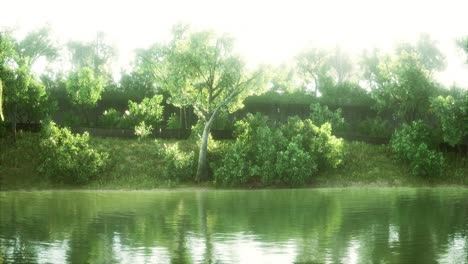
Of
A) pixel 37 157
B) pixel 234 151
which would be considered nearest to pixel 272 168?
pixel 234 151

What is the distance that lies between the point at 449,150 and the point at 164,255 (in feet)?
158

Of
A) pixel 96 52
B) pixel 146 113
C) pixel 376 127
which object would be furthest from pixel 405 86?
pixel 96 52

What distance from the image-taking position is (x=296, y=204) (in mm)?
34344

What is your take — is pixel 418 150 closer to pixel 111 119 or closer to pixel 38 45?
pixel 111 119

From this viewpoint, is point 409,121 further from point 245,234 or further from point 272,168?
point 245,234

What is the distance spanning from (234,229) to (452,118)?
38348 mm

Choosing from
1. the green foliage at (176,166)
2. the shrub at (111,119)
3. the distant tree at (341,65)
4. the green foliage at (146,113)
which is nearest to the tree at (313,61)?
the distant tree at (341,65)

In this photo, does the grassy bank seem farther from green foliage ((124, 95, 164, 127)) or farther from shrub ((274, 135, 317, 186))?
green foliage ((124, 95, 164, 127))

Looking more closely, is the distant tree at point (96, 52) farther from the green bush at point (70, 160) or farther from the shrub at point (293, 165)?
the shrub at point (293, 165)

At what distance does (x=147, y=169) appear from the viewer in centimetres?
5122

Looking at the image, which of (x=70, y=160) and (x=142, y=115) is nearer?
(x=70, y=160)

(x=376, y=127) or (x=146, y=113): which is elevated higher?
(x=146, y=113)

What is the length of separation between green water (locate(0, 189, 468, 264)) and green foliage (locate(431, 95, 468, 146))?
16.3 m

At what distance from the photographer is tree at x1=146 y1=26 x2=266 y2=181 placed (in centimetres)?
4981
